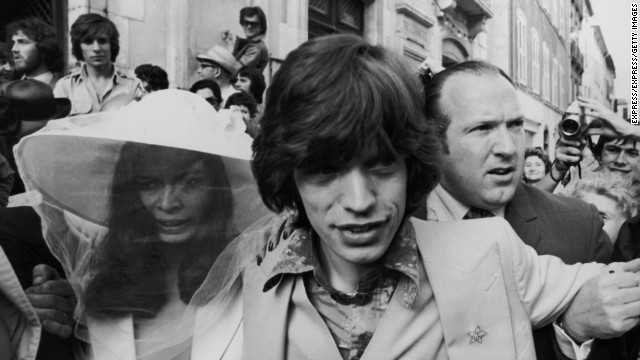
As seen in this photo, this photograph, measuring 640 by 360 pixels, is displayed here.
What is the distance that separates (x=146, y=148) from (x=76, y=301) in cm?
41

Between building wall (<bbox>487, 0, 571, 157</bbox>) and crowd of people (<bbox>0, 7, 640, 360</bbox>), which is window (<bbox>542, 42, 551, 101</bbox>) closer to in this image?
building wall (<bbox>487, 0, 571, 157</bbox>)

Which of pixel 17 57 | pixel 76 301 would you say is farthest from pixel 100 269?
pixel 17 57

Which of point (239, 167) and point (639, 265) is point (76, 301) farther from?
point (639, 265)

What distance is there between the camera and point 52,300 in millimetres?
1492

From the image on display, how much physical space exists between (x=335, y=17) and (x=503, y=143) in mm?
7506

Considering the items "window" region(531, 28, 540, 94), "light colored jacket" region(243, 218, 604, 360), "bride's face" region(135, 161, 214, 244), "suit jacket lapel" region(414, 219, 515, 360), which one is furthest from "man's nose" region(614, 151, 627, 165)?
"window" region(531, 28, 540, 94)

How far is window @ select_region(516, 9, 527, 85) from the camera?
19.7m

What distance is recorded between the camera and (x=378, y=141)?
1.29 m

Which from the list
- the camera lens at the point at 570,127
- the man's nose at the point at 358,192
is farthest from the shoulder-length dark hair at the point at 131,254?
the camera lens at the point at 570,127

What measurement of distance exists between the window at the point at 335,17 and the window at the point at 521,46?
1111 cm

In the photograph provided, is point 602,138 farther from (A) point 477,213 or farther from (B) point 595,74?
(B) point 595,74

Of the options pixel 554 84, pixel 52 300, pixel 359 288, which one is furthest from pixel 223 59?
pixel 554 84

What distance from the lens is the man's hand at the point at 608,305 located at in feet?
4.34

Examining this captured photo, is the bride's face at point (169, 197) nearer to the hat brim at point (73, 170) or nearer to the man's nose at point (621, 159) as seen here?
the hat brim at point (73, 170)
